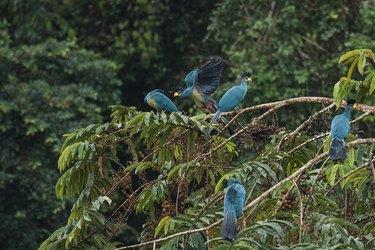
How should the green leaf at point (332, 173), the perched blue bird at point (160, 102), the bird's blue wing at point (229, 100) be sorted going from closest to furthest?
1. the green leaf at point (332, 173)
2. the bird's blue wing at point (229, 100)
3. the perched blue bird at point (160, 102)

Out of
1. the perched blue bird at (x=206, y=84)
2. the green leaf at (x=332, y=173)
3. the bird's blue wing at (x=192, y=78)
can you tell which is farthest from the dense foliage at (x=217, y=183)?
the bird's blue wing at (x=192, y=78)

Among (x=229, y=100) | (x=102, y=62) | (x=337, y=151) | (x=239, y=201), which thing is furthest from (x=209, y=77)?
(x=102, y=62)

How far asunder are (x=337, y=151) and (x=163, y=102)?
1.51 meters

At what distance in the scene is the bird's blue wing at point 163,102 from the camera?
251 inches

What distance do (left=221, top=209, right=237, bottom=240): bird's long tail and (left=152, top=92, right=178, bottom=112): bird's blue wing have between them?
1.59 metres

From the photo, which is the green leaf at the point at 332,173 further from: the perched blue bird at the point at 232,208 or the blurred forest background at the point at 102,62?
the blurred forest background at the point at 102,62

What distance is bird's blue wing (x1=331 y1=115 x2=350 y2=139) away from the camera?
5.29m

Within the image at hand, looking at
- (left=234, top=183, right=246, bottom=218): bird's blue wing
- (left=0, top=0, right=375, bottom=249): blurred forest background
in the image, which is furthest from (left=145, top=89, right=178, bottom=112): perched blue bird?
(left=0, top=0, right=375, bottom=249): blurred forest background

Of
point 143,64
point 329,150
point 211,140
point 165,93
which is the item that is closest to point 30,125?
point 143,64

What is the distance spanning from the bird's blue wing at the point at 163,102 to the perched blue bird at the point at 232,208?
1235 millimetres

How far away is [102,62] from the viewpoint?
13.3 m

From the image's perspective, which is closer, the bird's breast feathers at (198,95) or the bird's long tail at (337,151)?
the bird's long tail at (337,151)

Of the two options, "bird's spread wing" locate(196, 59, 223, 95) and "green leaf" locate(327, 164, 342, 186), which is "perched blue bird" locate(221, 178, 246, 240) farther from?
"bird's spread wing" locate(196, 59, 223, 95)

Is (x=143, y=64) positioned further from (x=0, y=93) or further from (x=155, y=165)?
(x=155, y=165)
